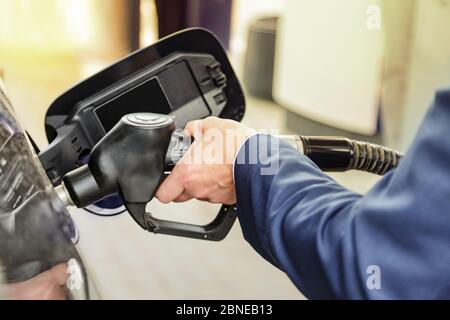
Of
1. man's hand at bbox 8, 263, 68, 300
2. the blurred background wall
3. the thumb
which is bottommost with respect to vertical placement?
the blurred background wall

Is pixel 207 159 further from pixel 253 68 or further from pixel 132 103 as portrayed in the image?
pixel 253 68

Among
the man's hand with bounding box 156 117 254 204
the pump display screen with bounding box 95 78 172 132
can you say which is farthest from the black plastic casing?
the man's hand with bounding box 156 117 254 204

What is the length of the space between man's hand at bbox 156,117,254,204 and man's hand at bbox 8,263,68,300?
0.13 meters

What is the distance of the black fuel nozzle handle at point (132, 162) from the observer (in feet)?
2.21

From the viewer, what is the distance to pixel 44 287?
0.65 m

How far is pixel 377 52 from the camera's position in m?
2.28

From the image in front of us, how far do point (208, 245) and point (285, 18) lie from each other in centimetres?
103

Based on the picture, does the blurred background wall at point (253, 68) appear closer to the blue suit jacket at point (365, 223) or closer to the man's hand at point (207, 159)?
the man's hand at point (207, 159)

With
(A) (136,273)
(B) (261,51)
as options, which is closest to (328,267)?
(A) (136,273)

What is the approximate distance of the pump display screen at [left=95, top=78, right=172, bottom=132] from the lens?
0.78 meters

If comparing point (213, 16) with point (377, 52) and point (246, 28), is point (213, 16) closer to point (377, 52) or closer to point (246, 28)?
point (246, 28)

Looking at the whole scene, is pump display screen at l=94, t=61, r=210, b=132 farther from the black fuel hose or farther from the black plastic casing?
the black fuel hose

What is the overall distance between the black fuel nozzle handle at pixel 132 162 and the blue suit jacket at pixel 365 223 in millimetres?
89

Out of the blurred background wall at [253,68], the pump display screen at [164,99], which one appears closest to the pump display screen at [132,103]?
the pump display screen at [164,99]
